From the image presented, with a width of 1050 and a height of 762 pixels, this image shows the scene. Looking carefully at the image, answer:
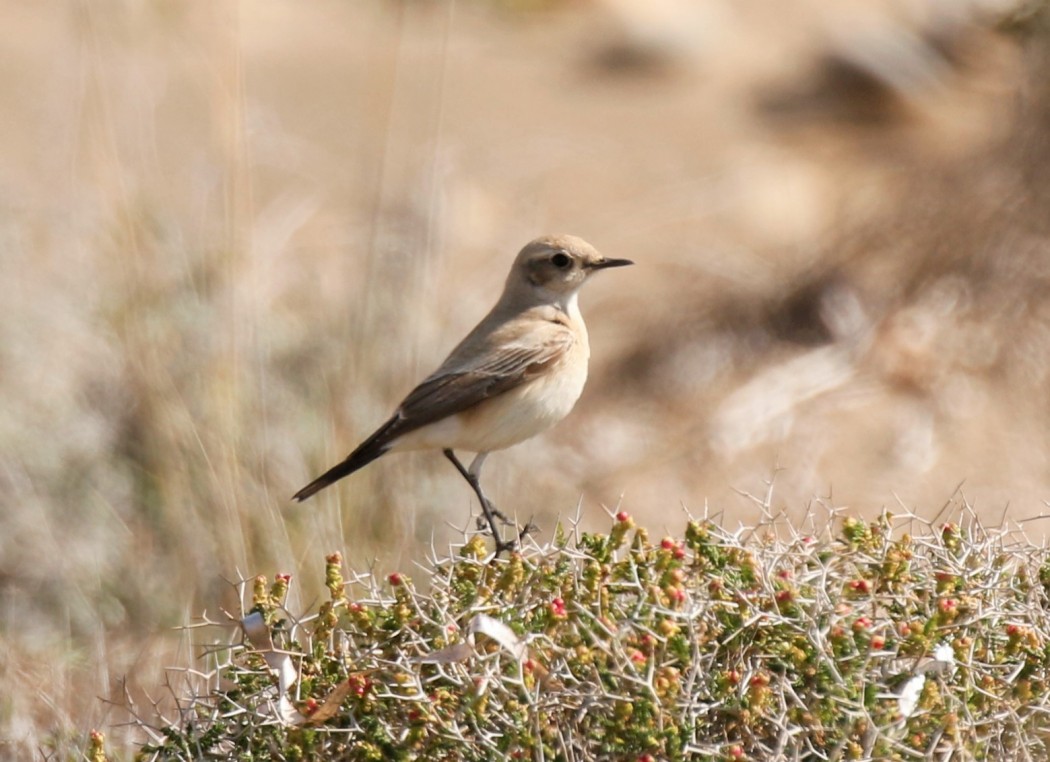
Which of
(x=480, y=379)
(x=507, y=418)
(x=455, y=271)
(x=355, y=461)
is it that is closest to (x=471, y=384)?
(x=480, y=379)

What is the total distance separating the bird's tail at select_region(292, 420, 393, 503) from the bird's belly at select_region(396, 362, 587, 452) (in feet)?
0.72

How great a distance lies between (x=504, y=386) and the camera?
503cm

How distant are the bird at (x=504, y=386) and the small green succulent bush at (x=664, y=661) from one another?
6.20ft

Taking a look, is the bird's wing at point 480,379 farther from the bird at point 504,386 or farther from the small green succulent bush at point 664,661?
the small green succulent bush at point 664,661

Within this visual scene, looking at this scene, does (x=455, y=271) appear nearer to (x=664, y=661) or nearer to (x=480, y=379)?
(x=480, y=379)

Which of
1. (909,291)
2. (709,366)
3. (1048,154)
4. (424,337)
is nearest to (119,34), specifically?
(424,337)

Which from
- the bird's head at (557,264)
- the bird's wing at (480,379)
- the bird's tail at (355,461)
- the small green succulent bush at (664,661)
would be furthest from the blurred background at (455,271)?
the small green succulent bush at (664,661)

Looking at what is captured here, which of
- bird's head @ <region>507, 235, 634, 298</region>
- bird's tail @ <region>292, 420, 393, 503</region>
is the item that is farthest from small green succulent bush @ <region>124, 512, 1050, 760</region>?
bird's head @ <region>507, 235, 634, 298</region>

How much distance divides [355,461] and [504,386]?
59cm

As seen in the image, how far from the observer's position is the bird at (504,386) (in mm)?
4957

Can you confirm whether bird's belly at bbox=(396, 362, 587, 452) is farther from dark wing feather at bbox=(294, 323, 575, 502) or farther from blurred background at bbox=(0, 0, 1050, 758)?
blurred background at bbox=(0, 0, 1050, 758)

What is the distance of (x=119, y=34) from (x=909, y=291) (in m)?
5.09

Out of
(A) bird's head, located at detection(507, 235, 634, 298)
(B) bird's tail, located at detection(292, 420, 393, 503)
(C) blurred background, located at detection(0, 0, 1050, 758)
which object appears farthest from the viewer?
(C) blurred background, located at detection(0, 0, 1050, 758)

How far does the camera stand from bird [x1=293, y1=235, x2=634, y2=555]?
195 inches
